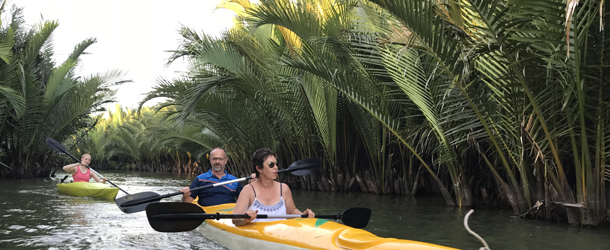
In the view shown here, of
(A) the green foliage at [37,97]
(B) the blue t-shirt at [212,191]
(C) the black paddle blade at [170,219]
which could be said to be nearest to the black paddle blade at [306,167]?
(B) the blue t-shirt at [212,191]

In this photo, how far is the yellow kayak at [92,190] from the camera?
10445 millimetres

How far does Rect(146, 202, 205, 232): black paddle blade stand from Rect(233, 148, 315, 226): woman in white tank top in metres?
0.43

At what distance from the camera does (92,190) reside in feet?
34.9

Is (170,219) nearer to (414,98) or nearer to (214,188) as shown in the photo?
(214,188)

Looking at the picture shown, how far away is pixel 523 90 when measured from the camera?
5.74m

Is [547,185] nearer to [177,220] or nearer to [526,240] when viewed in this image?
[526,240]

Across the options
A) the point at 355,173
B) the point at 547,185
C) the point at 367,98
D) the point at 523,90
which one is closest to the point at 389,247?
the point at 523,90

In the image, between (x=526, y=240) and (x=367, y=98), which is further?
(x=367, y=98)

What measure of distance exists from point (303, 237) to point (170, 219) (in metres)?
1.37

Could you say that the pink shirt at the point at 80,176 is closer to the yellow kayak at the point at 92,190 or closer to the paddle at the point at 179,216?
the yellow kayak at the point at 92,190

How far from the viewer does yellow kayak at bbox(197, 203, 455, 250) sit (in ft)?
11.0

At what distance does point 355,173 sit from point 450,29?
640 cm

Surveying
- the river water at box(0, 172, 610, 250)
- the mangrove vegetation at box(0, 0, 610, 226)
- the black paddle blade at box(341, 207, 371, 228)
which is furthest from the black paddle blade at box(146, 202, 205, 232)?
the mangrove vegetation at box(0, 0, 610, 226)

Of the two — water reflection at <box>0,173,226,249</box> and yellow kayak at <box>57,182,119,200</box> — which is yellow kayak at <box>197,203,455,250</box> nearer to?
water reflection at <box>0,173,226,249</box>
